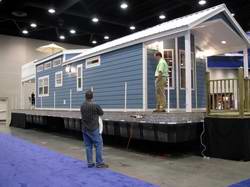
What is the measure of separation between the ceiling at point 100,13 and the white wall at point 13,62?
5.82 ft

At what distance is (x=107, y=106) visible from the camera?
42.2 ft

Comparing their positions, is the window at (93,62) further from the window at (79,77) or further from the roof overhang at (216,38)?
the roof overhang at (216,38)

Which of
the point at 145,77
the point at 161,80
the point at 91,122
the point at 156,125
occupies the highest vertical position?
the point at 145,77

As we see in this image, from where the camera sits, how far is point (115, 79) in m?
12.3

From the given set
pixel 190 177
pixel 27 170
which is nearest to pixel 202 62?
pixel 190 177

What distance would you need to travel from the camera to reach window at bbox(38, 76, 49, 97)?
63.2ft

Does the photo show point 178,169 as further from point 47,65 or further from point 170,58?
point 47,65

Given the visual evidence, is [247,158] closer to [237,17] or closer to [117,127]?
[117,127]

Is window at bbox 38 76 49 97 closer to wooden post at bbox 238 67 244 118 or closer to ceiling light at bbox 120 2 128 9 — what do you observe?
ceiling light at bbox 120 2 128 9

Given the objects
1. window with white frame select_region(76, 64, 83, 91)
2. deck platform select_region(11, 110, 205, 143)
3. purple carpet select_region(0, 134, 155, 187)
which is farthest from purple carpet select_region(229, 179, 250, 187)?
window with white frame select_region(76, 64, 83, 91)

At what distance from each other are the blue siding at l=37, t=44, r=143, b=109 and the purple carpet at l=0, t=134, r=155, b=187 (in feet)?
11.8

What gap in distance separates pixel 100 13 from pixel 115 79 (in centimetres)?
893

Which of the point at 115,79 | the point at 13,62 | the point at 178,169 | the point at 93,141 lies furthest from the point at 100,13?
the point at 178,169

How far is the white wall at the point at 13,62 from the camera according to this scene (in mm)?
26578
